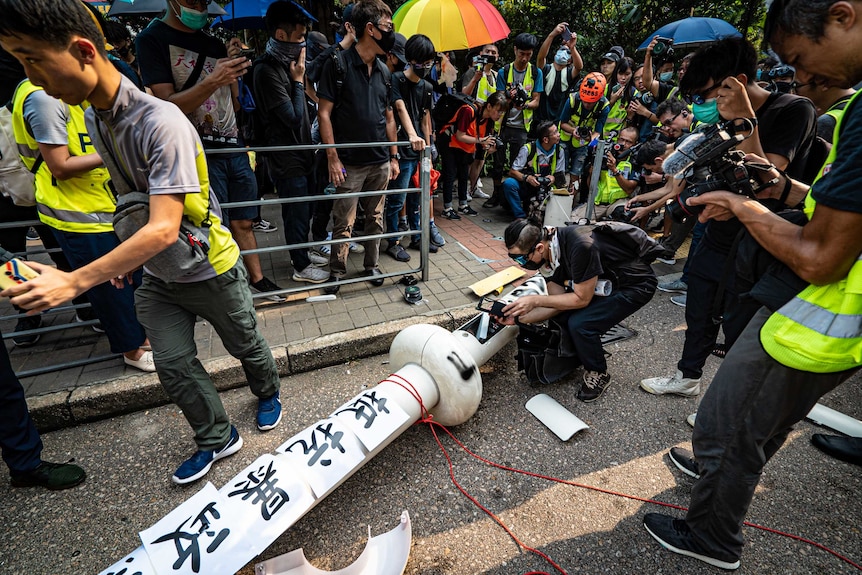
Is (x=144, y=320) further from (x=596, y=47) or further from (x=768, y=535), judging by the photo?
(x=596, y=47)

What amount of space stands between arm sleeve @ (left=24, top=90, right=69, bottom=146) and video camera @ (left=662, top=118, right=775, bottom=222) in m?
3.14

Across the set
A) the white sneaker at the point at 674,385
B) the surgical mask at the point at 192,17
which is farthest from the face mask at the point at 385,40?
the white sneaker at the point at 674,385

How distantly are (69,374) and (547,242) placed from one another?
336cm

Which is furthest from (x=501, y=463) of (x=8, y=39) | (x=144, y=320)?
(x=8, y=39)

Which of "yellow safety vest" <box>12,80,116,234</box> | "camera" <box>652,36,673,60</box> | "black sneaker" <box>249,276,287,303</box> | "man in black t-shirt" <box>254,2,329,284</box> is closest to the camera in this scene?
"yellow safety vest" <box>12,80,116,234</box>

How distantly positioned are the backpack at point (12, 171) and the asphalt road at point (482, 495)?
4.90 ft

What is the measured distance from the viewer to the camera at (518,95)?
583 centimetres

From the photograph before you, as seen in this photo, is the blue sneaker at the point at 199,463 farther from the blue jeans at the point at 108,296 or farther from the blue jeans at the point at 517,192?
the blue jeans at the point at 517,192

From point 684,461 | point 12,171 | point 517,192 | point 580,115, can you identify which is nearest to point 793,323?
point 684,461

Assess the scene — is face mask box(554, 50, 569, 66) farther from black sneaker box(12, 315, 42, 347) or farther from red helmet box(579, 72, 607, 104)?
black sneaker box(12, 315, 42, 347)

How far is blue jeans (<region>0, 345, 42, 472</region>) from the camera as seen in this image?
2.02 m

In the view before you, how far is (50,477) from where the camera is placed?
7.40ft

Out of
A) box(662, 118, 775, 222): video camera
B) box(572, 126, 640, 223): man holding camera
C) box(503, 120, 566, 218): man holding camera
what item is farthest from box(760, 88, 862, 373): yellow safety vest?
box(503, 120, 566, 218): man holding camera

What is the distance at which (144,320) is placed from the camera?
2115mm
